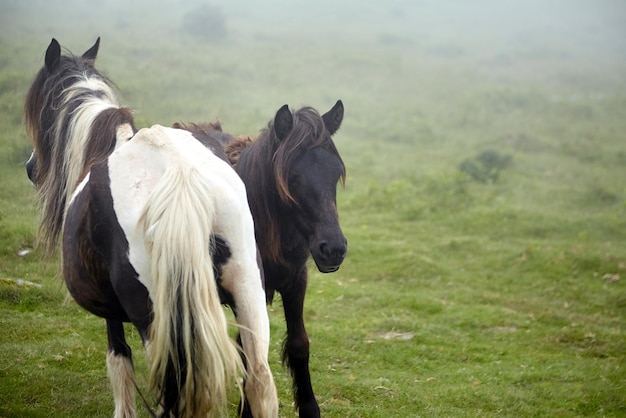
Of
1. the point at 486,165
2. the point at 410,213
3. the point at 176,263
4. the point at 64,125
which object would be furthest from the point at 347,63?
the point at 176,263

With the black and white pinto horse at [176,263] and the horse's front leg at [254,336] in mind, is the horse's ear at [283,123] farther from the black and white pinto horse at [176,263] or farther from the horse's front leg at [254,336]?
the horse's front leg at [254,336]

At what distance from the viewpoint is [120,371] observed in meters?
4.25

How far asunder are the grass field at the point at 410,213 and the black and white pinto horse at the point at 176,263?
2.28 feet

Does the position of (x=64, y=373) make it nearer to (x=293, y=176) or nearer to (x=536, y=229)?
(x=293, y=176)

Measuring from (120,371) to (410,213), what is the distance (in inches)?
375

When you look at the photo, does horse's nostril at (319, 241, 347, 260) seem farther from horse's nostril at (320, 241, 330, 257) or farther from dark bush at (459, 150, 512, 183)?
dark bush at (459, 150, 512, 183)

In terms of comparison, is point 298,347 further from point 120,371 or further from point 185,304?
point 185,304

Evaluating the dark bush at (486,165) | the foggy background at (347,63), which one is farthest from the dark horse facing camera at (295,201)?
the dark bush at (486,165)

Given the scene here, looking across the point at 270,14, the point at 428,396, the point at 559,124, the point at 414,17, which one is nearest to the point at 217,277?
the point at 428,396

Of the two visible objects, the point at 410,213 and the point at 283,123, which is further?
the point at 410,213

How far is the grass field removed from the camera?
20.4ft

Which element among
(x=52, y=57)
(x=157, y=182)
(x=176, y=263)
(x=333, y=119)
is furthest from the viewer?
(x=52, y=57)

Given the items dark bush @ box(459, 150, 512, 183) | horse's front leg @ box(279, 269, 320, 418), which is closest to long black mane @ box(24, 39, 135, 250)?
horse's front leg @ box(279, 269, 320, 418)

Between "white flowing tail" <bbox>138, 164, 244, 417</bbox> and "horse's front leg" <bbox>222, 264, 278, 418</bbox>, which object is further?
"horse's front leg" <bbox>222, 264, 278, 418</bbox>
